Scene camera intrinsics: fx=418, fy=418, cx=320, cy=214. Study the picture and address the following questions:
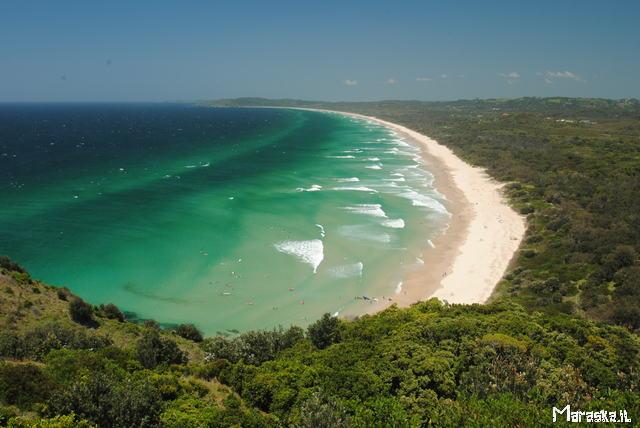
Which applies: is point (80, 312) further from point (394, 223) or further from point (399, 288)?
point (394, 223)

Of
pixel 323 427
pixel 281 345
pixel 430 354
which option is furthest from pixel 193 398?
pixel 430 354

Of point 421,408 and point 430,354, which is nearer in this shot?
point 421,408

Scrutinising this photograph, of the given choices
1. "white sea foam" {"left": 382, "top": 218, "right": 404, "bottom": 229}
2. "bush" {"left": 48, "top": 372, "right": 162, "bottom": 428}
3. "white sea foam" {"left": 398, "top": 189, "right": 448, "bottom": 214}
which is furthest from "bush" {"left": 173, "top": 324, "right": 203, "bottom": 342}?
"white sea foam" {"left": 398, "top": 189, "right": 448, "bottom": 214}

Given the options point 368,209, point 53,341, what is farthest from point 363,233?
point 53,341

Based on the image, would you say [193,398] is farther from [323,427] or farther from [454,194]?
[454,194]

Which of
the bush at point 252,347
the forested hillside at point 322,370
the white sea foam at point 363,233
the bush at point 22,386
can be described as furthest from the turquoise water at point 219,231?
the bush at point 22,386

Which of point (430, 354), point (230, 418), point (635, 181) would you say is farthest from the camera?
point (635, 181)

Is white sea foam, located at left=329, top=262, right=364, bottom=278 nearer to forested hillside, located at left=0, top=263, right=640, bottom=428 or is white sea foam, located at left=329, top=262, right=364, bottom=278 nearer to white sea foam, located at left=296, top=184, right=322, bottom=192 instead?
forested hillside, located at left=0, top=263, right=640, bottom=428
